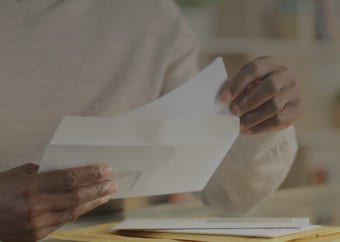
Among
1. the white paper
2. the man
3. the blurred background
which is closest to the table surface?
the man

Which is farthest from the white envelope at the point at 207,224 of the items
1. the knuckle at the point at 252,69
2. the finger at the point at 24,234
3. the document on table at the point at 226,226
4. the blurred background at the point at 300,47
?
the blurred background at the point at 300,47

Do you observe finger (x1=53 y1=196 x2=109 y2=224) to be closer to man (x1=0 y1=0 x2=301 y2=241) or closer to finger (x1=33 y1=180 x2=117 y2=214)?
finger (x1=33 y1=180 x2=117 y2=214)

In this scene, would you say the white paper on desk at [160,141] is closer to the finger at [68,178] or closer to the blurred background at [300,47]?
the finger at [68,178]

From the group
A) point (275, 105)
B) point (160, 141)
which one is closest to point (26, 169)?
point (160, 141)

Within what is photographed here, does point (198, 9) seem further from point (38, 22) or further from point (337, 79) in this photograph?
point (38, 22)

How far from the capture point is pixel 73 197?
1.98ft

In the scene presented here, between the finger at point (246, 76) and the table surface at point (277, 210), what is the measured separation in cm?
23

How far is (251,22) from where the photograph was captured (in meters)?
2.77

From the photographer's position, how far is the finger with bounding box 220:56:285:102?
0.72 meters

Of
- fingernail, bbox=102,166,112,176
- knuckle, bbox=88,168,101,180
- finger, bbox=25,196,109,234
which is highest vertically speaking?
fingernail, bbox=102,166,112,176

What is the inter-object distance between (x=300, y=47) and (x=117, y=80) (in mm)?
1910

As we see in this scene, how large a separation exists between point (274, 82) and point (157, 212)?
1.14ft

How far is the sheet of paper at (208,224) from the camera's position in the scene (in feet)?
2.17

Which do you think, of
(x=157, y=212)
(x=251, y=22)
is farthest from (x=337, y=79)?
(x=157, y=212)
